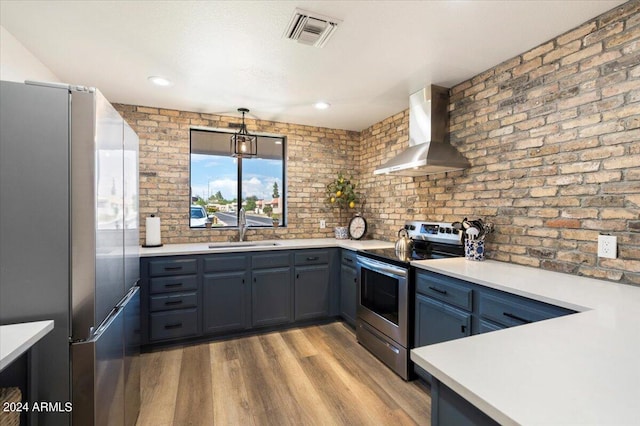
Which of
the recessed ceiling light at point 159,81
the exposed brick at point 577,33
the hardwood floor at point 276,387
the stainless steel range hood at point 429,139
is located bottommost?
the hardwood floor at point 276,387

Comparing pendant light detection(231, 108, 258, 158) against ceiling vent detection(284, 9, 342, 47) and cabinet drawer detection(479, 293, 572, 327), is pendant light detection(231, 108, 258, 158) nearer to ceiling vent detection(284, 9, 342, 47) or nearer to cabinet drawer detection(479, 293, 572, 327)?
ceiling vent detection(284, 9, 342, 47)

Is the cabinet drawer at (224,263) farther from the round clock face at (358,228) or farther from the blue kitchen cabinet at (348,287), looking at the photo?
the round clock face at (358,228)

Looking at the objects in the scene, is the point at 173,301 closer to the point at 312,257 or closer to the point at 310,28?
the point at 312,257

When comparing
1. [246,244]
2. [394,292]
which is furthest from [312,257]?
[394,292]

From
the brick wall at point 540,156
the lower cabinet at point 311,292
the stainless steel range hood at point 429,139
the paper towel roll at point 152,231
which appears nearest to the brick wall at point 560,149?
the brick wall at point 540,156

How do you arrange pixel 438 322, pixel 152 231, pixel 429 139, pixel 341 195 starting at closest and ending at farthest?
pixel 438 322, pixel 429 139, pixel 152 231, pixel 341 195

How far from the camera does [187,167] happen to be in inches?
138

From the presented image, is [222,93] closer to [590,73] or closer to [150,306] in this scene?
[150,306]

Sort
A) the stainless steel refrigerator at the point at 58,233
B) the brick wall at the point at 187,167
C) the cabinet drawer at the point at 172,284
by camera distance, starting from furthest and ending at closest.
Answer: the brick wall at the point at 187,167, the cabinet drawer at the point at 172,284, the stainless steel refrigerator at the point at 58,233

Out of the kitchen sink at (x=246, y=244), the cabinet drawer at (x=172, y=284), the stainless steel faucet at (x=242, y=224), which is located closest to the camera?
the cabinet drawer at (x=172, y=284)

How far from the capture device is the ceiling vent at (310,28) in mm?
1761

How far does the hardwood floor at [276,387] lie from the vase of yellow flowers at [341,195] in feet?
4.74

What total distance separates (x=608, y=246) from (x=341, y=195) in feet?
9.04

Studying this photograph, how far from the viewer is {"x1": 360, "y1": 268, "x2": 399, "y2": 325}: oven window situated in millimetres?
2491
